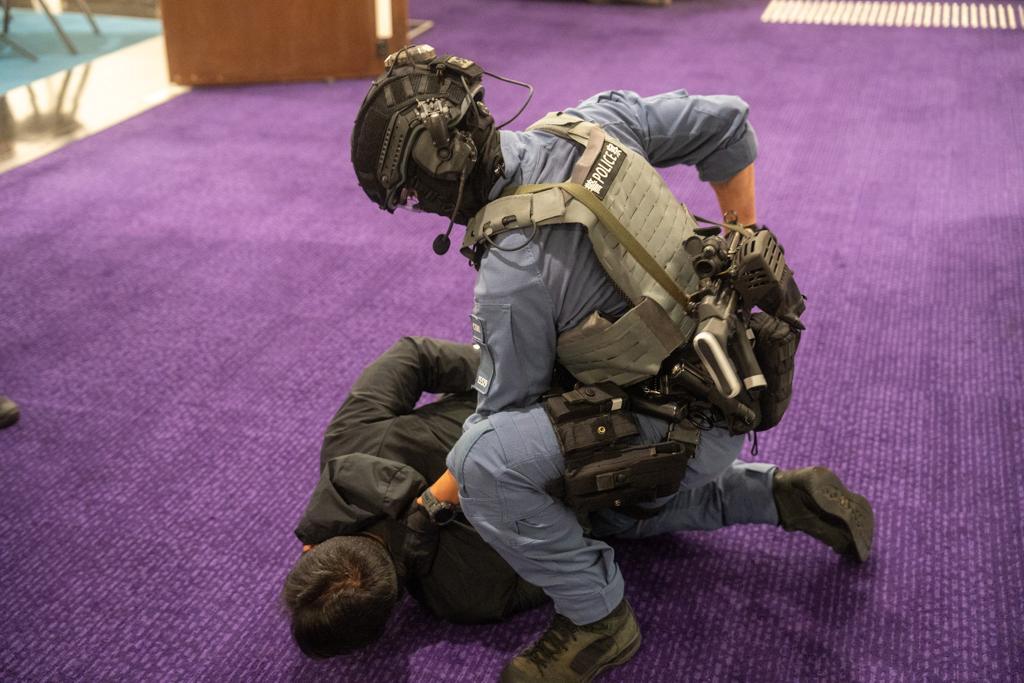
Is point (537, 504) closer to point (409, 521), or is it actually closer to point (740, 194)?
point (409, 521)

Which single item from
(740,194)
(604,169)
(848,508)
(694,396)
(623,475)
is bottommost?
(848,508)

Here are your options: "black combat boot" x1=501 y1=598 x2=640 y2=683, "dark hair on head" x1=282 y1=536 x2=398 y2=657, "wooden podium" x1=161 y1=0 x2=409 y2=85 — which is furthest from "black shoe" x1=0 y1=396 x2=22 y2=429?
"wooden podium" x1=161 y1=0 x2=409 y2=85

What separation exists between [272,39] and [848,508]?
441cm

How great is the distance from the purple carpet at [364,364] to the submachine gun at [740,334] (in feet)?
1.86

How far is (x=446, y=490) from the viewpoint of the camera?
2.15 meters

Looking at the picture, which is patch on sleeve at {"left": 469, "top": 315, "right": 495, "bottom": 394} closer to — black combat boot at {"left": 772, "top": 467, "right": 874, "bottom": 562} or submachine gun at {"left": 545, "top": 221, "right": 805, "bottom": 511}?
submachine gun at {"left": 545, "top": 221, "right": 805, "bottom": 511}

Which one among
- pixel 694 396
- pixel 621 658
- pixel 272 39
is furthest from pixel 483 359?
pixel 272 39

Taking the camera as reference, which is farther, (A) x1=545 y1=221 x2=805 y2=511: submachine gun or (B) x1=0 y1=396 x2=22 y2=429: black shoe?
(B) x1=0 y1=396 x2=22 y2=429: black shoe

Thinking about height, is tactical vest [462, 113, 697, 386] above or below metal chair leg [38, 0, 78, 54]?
above

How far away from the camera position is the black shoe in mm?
2934

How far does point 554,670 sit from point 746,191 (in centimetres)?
116

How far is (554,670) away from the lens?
208 centimetres

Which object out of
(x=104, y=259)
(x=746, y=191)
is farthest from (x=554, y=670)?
(x=104, y=259)

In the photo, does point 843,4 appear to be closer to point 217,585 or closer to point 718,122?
point 718,122
